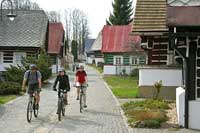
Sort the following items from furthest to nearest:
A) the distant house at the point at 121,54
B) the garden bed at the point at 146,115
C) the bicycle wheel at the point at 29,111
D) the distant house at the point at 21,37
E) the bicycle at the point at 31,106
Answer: the distant house at the point at 121,54, the distant house at the point at 21,37, the bicycle at the point at 31,106, the bicycle wheel at the point at 29,111, the garden bed at the point at 146,115

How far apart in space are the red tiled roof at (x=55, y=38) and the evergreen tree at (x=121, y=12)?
1006 centimetres

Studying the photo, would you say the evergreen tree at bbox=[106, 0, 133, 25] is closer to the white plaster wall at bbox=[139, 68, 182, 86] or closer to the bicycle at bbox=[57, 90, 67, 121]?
the white plaster wall at bbox=[139, 68, 182, 86]

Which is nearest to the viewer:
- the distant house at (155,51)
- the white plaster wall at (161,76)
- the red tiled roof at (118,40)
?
the distant house at (155,51)

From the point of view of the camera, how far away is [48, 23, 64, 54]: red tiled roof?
209ft

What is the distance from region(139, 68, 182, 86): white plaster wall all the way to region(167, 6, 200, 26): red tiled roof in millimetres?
11289

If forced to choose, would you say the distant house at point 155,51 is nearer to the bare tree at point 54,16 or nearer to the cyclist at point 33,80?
the cyclist at point 33,80

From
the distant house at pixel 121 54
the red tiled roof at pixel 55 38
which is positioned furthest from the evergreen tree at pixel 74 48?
the distant house at pixel 121 54

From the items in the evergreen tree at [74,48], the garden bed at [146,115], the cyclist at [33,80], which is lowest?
the garden bed at [146,115]

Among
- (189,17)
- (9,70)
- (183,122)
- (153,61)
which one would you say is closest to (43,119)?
(183,122)

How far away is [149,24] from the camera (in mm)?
23078

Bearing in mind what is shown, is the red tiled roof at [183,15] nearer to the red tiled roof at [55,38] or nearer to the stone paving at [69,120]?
the stone paving at [69,120]

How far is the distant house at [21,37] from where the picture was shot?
47.6 metres

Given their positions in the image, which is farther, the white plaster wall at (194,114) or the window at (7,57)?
the window at (7,57)

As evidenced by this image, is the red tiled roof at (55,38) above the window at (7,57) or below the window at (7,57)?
above
